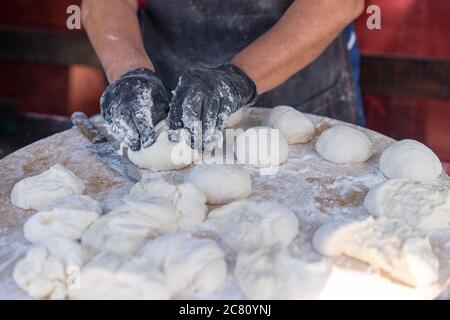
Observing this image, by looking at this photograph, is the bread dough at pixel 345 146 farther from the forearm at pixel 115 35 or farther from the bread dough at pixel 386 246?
the forearm at pixel 115 35

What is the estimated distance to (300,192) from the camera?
5.79ft

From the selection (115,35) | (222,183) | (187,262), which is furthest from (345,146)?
(115,35)

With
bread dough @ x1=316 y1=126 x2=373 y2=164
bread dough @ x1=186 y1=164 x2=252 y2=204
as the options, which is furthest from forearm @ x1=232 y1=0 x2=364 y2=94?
bread dough @ x1=186 y1=164 x2=252 y2=204

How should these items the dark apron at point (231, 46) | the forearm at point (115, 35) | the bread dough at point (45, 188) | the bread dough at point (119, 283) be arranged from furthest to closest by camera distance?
the dark apron at point (231, 46) → the forearm at point (115, 35) → the bread dough at point (45, 188) → the bread dough at point (119, 283)

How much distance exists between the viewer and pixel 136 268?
129 centimetres

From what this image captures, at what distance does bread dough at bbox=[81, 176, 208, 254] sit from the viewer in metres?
1.42

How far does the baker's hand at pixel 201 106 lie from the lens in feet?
5.88

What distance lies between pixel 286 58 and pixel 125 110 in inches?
28.1

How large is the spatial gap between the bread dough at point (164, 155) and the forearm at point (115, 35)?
1.43 ft

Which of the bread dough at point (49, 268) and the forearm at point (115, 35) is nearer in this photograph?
the bread dough at point (49, 268)

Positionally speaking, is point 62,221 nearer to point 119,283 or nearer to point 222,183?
point 119,283

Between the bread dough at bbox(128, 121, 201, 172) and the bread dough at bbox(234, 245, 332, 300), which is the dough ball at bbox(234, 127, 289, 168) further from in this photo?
the bread dough at bbox(234, 245, 332, 300)

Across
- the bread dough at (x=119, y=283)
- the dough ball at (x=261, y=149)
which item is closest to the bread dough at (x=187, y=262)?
the bread dough at (x=119, y=283)
